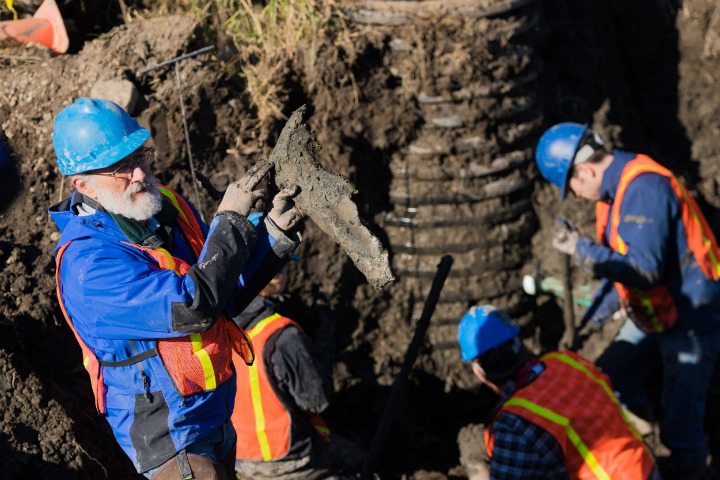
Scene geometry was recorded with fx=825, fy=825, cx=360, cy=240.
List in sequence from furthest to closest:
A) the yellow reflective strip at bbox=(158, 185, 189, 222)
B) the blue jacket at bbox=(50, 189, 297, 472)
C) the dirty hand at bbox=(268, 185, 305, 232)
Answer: the yellow reflective strip at bbox=(158, 185, 189, 222)
the dirty hand at bbox=(268, 185, 305, 232)
the blue jacket at bbox=(50, 189, 297, 472)

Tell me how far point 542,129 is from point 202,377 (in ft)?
11.7

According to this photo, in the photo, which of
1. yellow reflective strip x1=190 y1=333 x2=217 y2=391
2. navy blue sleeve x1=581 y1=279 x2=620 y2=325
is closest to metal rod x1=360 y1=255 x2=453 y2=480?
yellow reflective strip x1=190 y1=333 x2=217 y2=391

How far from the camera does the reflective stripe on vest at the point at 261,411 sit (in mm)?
3895

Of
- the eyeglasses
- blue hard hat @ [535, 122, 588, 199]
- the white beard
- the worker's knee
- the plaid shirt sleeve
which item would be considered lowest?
the plaid shirt sleeve

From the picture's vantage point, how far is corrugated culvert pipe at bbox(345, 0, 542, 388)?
5.23m

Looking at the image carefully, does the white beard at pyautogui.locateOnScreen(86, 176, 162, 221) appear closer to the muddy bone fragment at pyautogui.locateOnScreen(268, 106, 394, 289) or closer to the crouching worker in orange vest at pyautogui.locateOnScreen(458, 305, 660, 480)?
the muddy bone fragment at pyautogui.locateOnScreen(268, 106, 394, 289)

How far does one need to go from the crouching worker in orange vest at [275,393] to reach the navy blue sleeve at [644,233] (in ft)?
5.83

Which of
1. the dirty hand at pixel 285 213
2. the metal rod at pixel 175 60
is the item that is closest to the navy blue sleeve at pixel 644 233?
the dirty hand at pixel 285 213

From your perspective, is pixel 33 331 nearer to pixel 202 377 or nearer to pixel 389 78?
pixel 202 377

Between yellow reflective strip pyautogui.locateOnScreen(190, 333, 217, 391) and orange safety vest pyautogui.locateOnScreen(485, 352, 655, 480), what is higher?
yellow reflective strip pyautogui.locateOnScreen(190, 333, 217, 391)

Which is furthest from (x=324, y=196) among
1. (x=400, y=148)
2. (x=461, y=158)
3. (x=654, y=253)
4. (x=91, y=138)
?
(x=461, y=158)

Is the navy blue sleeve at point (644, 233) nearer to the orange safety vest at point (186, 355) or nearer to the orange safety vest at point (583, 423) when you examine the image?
the orange safety vest at point (583, 423)

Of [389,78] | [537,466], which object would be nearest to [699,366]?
[537,466]

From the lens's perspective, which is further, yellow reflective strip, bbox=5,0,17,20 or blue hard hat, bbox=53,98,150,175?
yellow reflective strip, bbox=5,0,17,20
